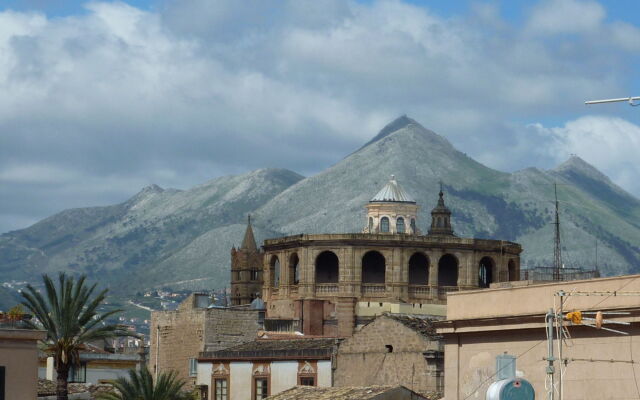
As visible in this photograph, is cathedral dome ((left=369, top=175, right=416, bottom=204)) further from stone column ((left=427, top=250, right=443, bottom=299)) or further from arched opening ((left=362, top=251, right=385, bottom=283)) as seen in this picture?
stone column ((left=427, top=250, right=443, bottom=299))

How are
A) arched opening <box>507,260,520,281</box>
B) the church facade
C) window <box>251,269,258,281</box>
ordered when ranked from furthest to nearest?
window <box>251,269,258,281</box>, arched opening <box>507,260,520,281</box>, the church facade

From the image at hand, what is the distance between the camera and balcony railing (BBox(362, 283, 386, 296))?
383ft

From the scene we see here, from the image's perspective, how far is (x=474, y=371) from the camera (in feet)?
158

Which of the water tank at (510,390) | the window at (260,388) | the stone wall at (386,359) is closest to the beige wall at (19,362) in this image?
the water tank at (510,390)

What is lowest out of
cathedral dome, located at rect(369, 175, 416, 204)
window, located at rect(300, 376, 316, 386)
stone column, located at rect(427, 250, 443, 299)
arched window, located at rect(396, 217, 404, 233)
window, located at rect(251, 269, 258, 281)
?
window, located at rect(300, 376, 316, 386)

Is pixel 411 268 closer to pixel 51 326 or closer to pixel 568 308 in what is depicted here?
pixel 51 326

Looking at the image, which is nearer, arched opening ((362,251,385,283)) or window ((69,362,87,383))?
window ((69,362,87,383))

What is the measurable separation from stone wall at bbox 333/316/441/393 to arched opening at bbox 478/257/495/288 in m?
46.4

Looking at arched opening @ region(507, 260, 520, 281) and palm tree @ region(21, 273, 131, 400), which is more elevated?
arched opening @ region(507, 260, 520, 281)

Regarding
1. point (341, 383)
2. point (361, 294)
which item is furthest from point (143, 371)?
point (361, 294)

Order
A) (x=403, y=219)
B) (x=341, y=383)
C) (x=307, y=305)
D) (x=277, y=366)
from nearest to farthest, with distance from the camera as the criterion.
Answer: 1. (x=341, y=383)
2. (x=277, y=366)
3. (x=307, y=305)
4. (x=403, y=219)

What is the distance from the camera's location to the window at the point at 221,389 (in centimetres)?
8025

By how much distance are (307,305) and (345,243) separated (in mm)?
13621

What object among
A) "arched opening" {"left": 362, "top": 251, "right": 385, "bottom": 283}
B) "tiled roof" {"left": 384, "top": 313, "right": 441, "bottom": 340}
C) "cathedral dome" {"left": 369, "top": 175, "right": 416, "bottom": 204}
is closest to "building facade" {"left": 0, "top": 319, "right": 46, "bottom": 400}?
"tiled roof" {"left": 384, "top": 313, "right": 441, "bottom": 340}
